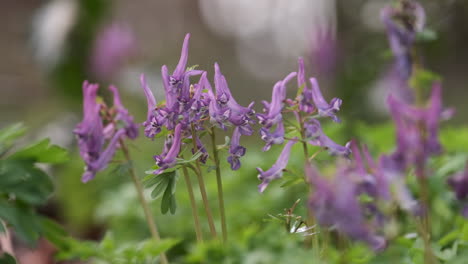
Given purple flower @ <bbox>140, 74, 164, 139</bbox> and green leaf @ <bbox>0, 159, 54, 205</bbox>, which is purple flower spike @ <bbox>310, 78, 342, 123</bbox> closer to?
purple flower @ <bbox>140, 74, 164, 139</bbox>

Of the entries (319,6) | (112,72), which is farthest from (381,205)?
(319,6)

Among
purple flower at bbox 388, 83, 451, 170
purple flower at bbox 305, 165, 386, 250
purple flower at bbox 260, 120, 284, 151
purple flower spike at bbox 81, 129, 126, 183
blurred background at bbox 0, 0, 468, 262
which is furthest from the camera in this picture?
blurred background at bbox 0, 0, 468, 262

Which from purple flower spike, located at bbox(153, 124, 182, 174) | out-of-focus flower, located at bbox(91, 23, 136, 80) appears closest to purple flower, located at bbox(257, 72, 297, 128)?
purple flower spike, located at bbox(153, 124, 182, 174)

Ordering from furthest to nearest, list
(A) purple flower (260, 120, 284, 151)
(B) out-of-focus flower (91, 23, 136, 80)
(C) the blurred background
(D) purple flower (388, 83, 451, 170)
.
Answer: (B) out-of-focus flower (91, 23, 136, 80) < (C) the blurred background < (A) purple flower (260, 120, 284, 151) < (D) purple flower (388, 83, 451, 170)

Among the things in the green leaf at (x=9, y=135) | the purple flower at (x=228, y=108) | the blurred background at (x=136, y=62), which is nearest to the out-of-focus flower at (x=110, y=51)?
the blurred background at (x=136, y=62)

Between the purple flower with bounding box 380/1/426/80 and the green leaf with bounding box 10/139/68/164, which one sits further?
the purple flower with bounding box 380/1/426/80

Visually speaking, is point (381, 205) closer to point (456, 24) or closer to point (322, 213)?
point (322, 213)
